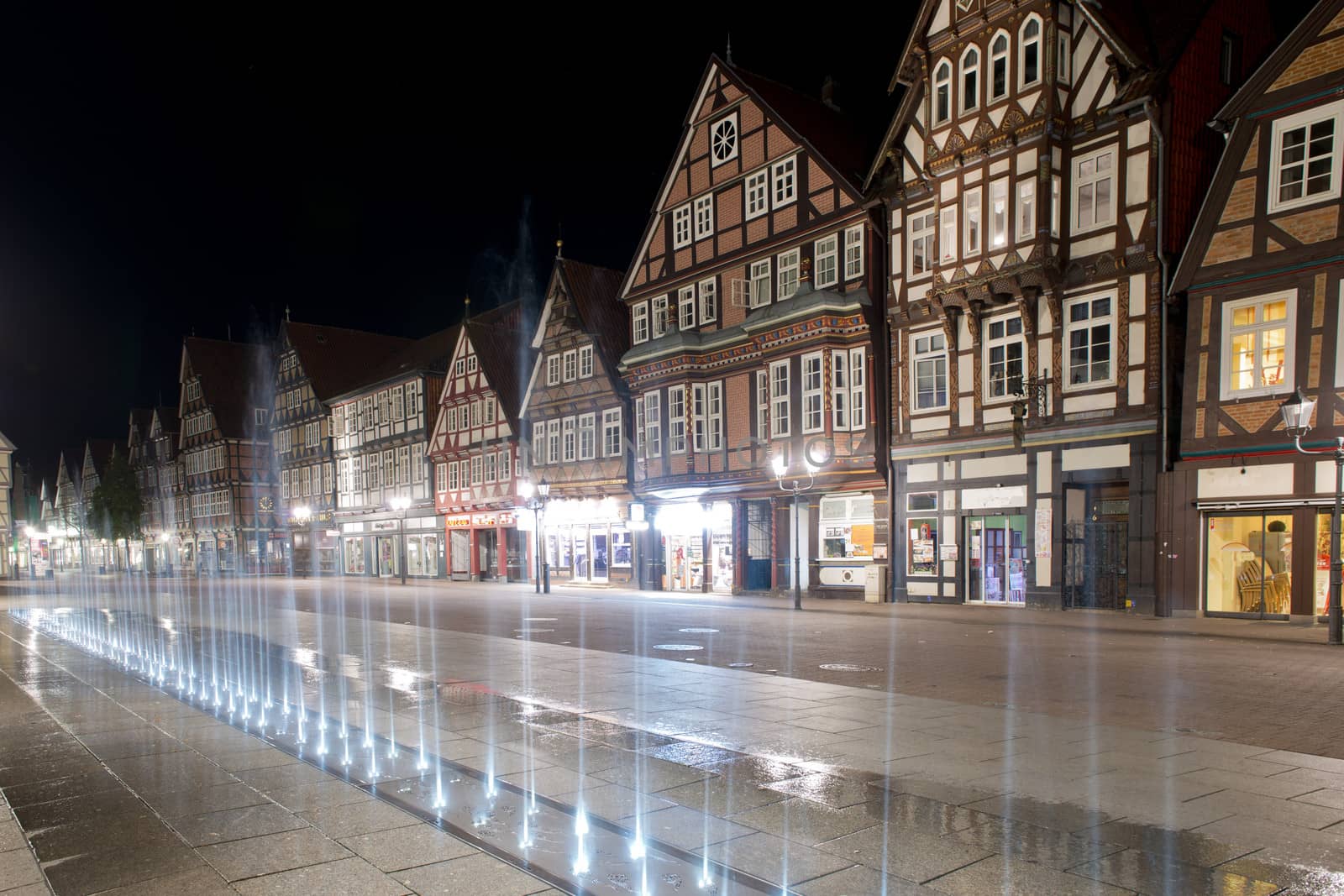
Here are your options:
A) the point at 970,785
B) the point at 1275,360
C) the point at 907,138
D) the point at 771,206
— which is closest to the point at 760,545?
the point at 771,206

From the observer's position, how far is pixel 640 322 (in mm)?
40125

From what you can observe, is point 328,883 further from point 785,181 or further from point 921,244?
point 785,181

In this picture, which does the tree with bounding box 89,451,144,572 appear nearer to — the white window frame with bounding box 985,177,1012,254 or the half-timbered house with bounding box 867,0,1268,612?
the half-timbered house with bounding box 867,0,1268,612

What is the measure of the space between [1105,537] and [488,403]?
33.1 metres

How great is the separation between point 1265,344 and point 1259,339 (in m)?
0.17

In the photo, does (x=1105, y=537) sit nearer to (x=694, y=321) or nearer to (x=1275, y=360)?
(x=1275, y=360)

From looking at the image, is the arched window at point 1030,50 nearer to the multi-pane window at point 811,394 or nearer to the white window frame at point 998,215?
the white window frame at point 998,215

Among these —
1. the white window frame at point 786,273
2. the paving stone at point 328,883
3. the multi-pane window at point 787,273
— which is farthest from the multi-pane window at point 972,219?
the paving stone at point 328,883

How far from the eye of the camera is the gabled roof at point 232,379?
80.4 m

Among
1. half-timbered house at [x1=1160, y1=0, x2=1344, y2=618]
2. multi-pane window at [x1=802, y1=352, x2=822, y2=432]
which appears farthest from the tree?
half-timbered house at [x1=1160, y1=0, x2=1344, y2=618]

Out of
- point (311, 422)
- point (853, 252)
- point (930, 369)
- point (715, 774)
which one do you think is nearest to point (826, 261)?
point (853, 252)

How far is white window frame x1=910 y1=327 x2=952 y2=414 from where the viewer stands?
27875 millimetres

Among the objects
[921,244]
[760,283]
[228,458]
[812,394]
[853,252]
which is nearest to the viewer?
[921,244]

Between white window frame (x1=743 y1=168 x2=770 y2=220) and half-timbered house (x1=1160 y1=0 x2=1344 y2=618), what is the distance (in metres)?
14.9
